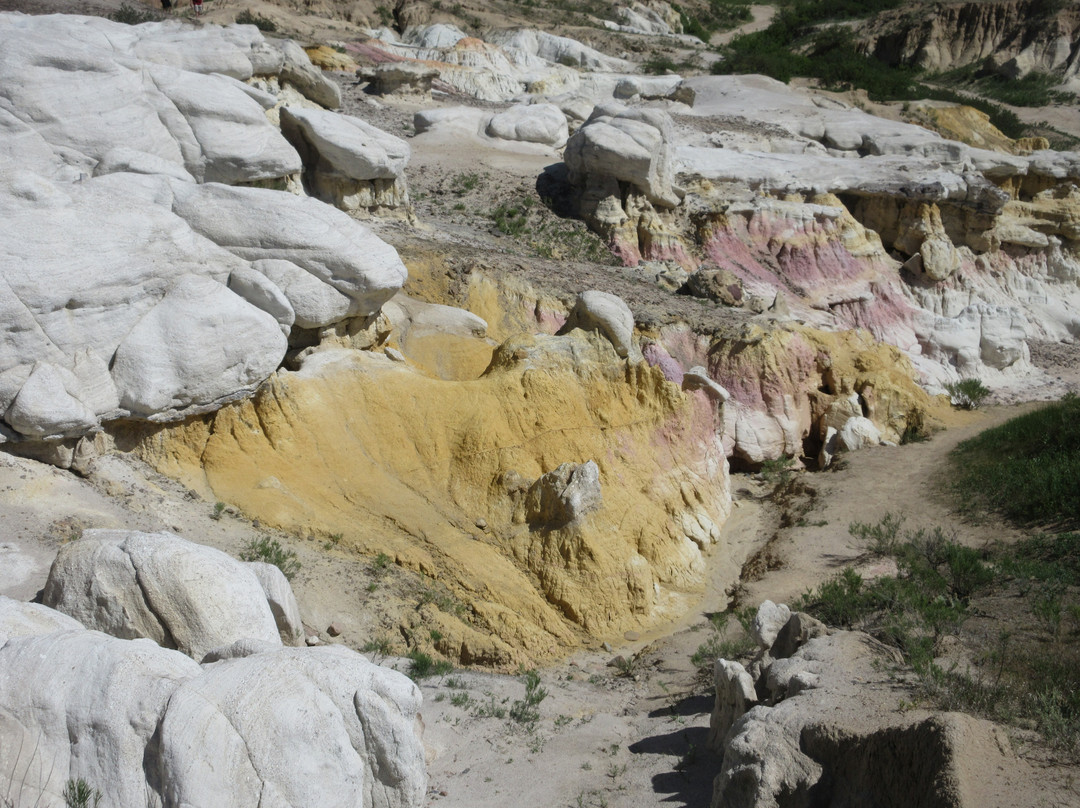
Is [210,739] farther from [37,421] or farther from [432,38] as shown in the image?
[432,38]

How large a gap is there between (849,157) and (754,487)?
14.9 meters

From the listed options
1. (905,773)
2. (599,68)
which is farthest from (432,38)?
(905,773)

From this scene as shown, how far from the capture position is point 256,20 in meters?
33.6

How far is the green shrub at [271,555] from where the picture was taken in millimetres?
8938

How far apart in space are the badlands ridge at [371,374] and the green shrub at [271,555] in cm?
59

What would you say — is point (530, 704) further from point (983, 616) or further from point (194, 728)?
point (983, 616)

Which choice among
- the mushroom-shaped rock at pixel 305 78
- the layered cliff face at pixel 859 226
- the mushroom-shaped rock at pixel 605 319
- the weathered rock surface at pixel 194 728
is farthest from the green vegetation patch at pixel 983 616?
the mushroom-shaped rock at pixel 305 78

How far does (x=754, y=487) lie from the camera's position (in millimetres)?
15859

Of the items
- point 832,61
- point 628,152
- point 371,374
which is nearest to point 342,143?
point 371,374

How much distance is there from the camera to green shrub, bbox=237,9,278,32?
32969 mm

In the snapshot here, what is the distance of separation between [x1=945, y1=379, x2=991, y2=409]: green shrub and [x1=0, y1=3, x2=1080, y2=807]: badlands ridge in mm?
731

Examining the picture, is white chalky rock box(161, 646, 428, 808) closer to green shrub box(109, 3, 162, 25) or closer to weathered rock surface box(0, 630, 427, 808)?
weathered rock surface box(0, 630, 427, 808)

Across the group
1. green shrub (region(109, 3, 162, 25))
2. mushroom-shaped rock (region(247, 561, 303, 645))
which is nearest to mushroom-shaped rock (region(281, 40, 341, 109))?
green shrub (region(109, 3, 162, 25))

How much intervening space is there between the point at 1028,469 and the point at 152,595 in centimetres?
1171
